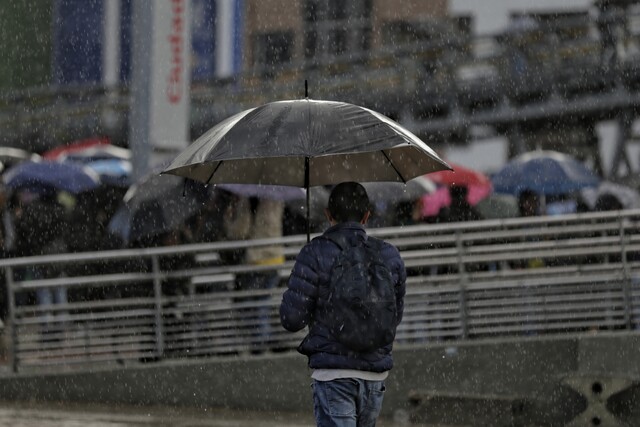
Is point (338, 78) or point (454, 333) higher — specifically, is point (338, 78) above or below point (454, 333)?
above

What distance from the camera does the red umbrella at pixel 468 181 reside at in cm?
1884

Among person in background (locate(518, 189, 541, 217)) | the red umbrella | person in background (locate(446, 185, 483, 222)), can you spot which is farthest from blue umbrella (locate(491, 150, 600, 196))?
person in background (locate(518, 189, 541, 217))

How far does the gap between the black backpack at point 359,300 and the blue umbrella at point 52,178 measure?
11.2 m

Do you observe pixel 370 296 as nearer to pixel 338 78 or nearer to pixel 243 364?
pixel 243 364

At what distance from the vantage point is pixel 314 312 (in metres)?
7.32

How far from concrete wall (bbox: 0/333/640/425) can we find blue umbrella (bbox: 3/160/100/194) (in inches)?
175

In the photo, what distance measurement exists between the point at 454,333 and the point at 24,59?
158 ft

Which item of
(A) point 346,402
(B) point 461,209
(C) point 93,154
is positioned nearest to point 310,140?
(A) point 346,402

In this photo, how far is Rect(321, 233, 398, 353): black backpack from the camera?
7.21 metres

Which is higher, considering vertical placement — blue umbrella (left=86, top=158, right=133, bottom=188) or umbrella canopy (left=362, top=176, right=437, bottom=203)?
umbrella canopy (left=362, top=176, right=437, bottom=203)

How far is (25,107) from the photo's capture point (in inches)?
1662

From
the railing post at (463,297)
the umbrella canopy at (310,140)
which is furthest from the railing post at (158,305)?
the umbrella canopy at (310,140)

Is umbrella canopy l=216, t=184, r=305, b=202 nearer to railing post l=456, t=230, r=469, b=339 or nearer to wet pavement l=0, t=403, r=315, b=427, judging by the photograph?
railing post l=456, t=230, r=469, b=339

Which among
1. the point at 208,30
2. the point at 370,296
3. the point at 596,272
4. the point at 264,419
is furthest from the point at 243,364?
the point at 208,30
